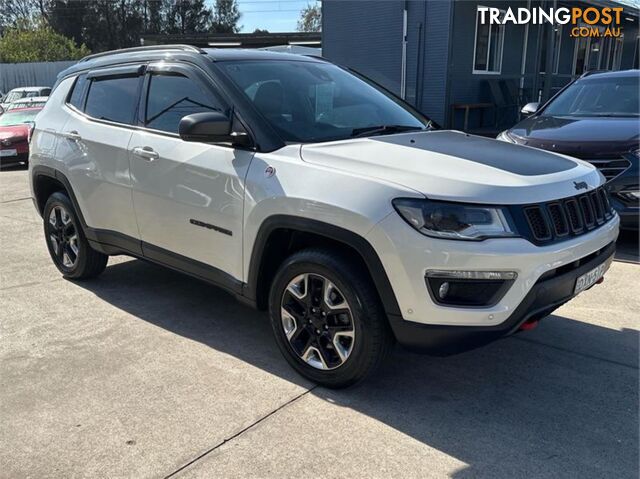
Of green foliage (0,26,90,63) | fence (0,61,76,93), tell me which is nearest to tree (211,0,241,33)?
green foliage (0,26,90,63)

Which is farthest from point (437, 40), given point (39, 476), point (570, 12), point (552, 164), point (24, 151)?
point (39, 476)

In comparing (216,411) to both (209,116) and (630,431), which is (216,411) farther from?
(630,431)

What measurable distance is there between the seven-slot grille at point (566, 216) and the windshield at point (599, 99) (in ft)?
12.9

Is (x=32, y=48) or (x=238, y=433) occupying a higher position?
(x=32, y=48)

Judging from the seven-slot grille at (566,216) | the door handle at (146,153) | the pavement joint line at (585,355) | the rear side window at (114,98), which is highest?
the rear side window at (114,98)

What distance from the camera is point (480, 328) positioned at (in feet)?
9.07

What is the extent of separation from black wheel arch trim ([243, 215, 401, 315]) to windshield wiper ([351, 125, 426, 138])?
0.78 m

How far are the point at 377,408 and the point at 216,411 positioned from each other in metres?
0.85

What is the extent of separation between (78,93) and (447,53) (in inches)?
392

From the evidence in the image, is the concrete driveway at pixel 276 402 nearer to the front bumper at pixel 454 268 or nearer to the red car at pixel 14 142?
the front bumper at pixel 454 268

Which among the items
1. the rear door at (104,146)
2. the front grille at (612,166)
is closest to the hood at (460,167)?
the rear door at (104,146)

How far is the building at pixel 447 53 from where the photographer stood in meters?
13.6

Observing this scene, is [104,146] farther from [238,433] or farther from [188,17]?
[188,17]

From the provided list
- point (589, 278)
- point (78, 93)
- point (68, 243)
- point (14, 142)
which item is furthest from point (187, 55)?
point (14, 142)
